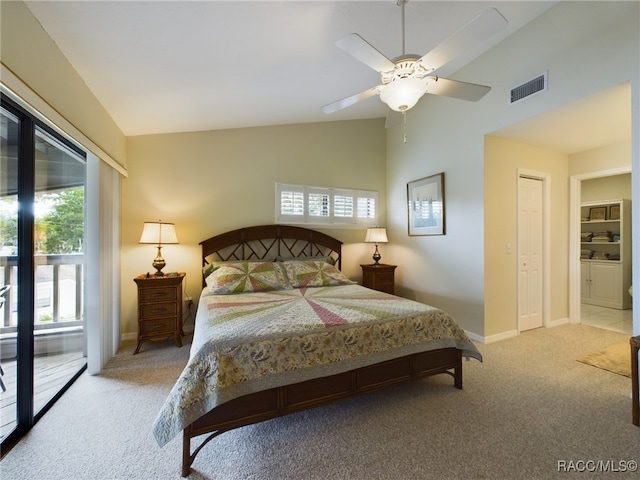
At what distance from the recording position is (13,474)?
1463 millimetres

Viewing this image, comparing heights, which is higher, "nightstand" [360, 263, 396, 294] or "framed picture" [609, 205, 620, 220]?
"framed picture" [609, 205, 620, 220]

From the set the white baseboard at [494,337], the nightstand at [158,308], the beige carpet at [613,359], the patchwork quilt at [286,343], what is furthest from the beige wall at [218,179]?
the beige carpet at [613,359]

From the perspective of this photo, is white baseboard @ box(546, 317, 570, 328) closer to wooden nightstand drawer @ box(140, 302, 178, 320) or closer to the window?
the window

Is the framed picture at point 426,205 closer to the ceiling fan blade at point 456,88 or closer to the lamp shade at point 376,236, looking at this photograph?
the lamp shade at point 376,236

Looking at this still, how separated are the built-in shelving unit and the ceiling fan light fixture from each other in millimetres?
5461

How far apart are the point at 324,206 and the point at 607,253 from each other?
5709 mm

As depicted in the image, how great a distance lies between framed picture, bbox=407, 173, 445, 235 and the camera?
3715 millimetres

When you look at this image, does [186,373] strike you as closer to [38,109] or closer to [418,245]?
[38,109]

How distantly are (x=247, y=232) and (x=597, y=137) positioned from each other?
4708 mm

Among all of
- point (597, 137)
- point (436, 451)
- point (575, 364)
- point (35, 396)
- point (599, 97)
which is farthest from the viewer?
point (597, 137)

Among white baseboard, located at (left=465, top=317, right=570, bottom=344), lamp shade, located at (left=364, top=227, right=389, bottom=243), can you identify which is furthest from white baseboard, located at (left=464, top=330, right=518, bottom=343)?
lamp shade, located at (left=364, top=227, right=389, bottom=243)

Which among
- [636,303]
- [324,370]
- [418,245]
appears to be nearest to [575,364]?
[636,303]

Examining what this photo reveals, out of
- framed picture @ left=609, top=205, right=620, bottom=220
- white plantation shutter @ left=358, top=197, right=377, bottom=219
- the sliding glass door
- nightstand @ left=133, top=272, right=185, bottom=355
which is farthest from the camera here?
framed picture @ left=609, top=205, right=620, bottom=220

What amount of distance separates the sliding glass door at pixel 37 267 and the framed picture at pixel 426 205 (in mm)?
4155
